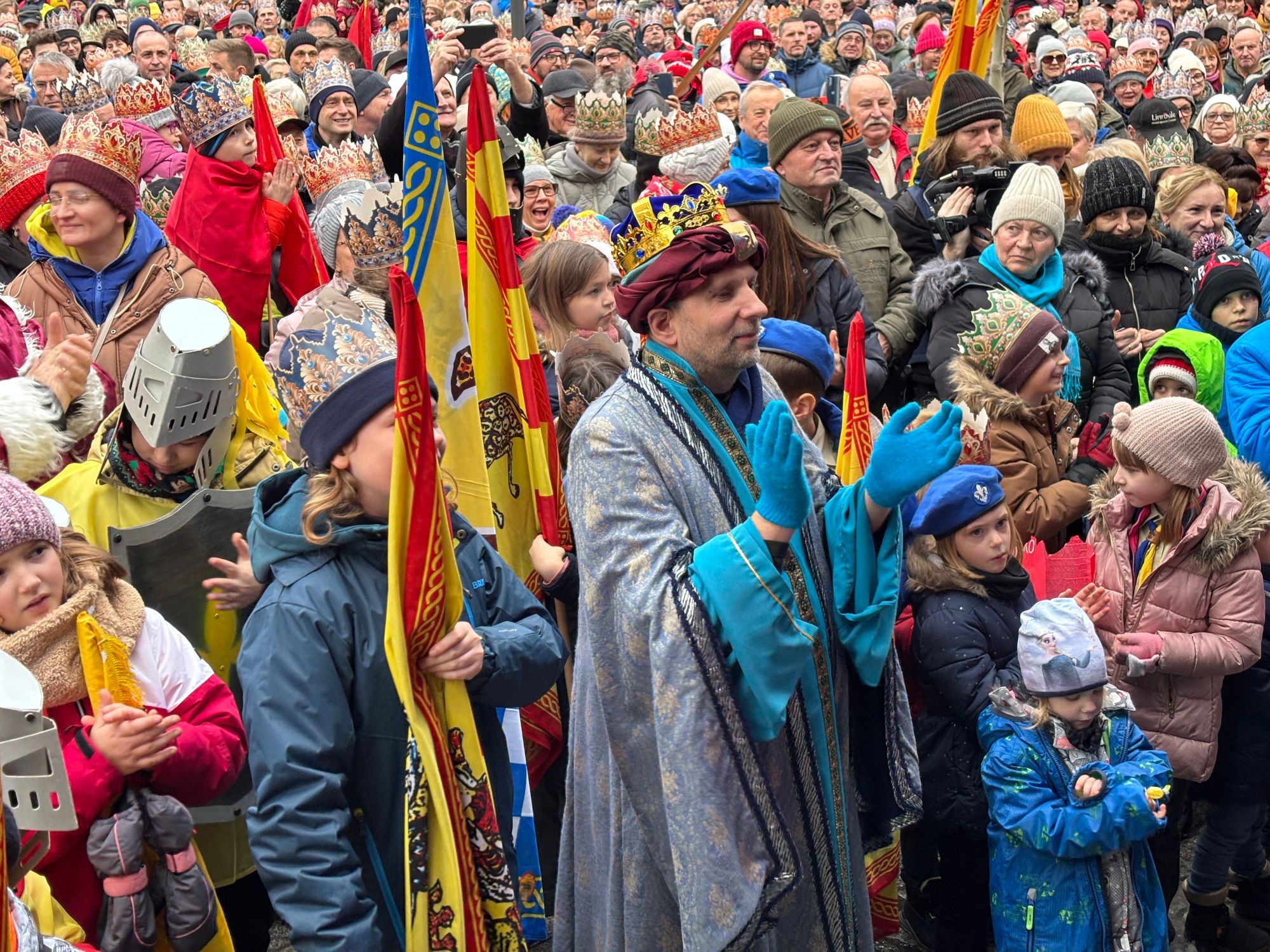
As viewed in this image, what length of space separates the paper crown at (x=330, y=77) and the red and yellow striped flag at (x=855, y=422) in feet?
18.8

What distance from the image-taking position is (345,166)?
22.0 feet

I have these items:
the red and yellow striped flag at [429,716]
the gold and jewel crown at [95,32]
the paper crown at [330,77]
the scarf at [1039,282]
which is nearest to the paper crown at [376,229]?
the red and yellow striped flag at [429,716]

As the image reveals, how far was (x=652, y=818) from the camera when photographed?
9.17 feet

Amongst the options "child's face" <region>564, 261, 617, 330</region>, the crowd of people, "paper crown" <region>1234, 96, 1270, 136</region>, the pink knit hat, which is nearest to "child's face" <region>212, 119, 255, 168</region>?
the crowd of people

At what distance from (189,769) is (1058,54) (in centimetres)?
1220

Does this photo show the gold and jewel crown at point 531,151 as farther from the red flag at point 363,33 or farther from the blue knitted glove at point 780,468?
the red flag at point 363,33

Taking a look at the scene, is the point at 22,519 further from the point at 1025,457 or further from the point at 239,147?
the point at 239,147

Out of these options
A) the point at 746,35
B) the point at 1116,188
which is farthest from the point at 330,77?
the point at 1116,188

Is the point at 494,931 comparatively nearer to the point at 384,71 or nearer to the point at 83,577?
the point at 83,577

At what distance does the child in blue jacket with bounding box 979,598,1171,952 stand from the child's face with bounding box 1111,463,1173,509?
74 cm

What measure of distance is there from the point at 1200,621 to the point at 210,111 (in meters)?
4.55

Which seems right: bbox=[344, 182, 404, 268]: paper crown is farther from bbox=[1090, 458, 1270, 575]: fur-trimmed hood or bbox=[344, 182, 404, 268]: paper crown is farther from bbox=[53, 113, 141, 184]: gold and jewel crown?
bbox=[1090, 458, 1270, 575]: fur-trimmed hood

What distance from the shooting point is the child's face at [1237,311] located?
585 centimetres

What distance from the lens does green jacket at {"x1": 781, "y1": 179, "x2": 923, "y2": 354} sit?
6.28 meters
